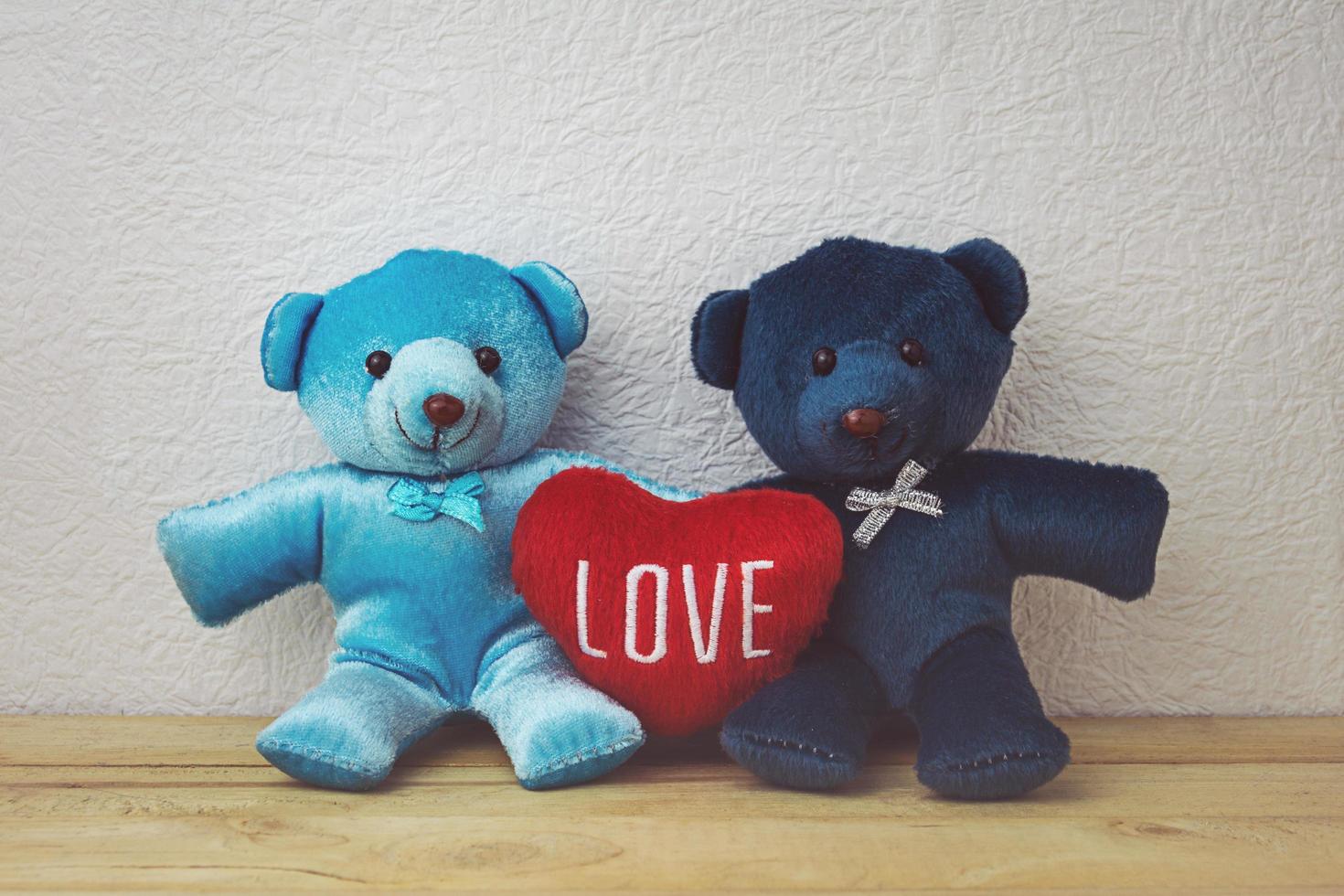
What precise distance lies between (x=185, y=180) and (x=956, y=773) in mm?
843

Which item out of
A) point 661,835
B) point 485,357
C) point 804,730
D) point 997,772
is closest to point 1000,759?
point 997,772

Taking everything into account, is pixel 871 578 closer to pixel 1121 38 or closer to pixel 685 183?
pixel 685 183

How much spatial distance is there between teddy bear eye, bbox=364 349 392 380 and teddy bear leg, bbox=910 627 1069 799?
0.49 m

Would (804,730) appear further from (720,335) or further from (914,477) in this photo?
(720,335)

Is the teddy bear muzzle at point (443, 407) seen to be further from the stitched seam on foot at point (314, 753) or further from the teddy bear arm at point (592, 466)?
the stitched seam on foot at point (314, 753)

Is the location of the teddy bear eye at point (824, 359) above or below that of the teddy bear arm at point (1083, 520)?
above

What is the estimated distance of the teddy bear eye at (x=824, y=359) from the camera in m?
0.85

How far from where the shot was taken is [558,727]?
786 mm

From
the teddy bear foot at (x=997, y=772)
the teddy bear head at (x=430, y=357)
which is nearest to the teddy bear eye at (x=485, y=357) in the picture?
the teddy bear head at (x=430, y=357)

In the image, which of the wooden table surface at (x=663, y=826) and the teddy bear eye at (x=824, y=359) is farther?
the teddy bear eye at (x=824, y=359)

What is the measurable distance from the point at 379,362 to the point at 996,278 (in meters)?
0.50

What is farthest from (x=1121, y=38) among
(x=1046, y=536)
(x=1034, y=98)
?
(x=1046, y=536)

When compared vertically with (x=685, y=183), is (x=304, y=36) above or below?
above

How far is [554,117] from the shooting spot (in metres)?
1.02
